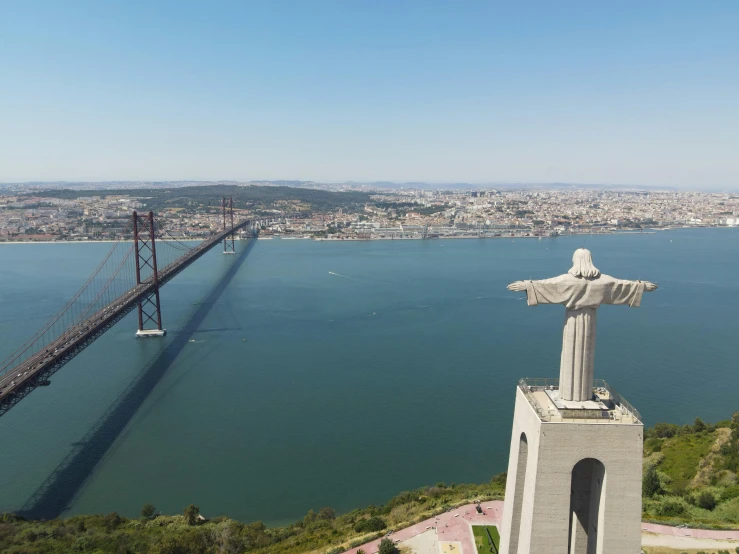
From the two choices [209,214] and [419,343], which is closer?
[419,343]

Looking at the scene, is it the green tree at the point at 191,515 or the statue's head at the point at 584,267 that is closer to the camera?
the statue's head at the point at 584,267

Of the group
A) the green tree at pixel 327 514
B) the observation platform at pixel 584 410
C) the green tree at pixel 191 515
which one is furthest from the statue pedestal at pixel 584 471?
the green tree at pixel 191 515

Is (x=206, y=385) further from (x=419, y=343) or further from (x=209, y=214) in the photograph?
(x=209, y=214)

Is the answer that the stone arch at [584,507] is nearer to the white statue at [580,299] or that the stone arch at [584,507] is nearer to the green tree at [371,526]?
the white statue at [580,299]

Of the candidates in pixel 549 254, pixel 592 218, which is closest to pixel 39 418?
pixel 549 254

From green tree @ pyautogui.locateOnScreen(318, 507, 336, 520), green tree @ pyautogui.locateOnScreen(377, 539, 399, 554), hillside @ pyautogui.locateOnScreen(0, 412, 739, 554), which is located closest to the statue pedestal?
green tree @ pyautogui.locateOnScreen(377, 539, 399, 554)

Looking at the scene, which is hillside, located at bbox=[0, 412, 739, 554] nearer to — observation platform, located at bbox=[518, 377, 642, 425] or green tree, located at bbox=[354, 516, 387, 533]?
green tree, located at bbox=[354, 516, 387, 533]
